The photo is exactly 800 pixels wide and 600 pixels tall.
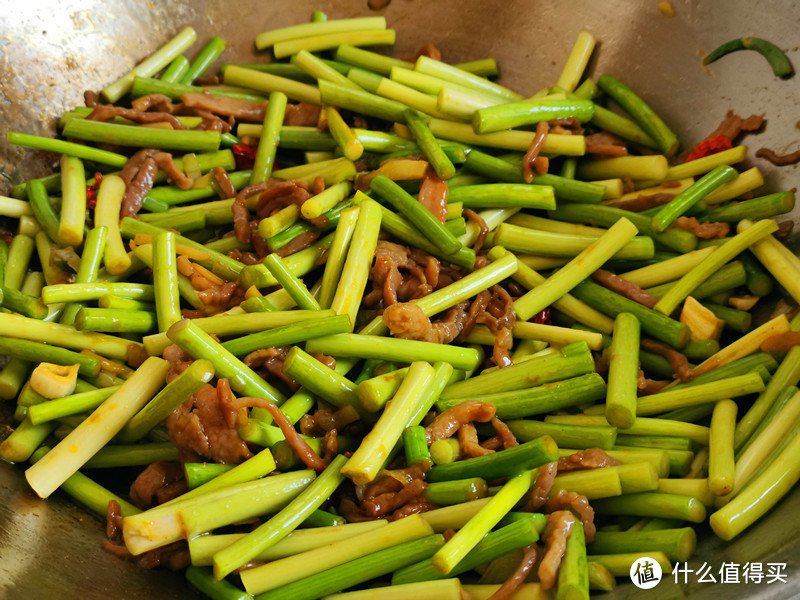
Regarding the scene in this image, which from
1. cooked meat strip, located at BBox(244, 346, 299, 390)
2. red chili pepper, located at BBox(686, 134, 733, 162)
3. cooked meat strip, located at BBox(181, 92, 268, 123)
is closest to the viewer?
cooked meat strip, located at BBox(244, 346, 299, 390)

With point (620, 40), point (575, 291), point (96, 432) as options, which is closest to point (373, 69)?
point (620, 40)

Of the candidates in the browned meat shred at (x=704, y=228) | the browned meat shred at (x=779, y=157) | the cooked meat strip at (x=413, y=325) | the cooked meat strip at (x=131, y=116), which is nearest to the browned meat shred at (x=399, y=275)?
the cooked meat strip at (x=413, y=325)

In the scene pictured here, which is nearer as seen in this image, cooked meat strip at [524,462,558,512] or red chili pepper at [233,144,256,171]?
cooked meat strip at [524,462,558,512]

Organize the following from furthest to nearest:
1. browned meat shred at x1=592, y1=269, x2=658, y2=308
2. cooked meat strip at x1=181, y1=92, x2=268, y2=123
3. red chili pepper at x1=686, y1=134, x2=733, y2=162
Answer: cooked meat strip at x1=181, y1=92, x2=268, y2=123 → red chili pepper at x1=686, y1=134, x2=733, y2=162 → browned meat shred at x1=592, y1=269, x2=658, y2=308

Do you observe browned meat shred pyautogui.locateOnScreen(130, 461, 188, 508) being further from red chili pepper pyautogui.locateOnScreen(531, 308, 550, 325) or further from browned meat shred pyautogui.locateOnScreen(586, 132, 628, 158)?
browned meat shred pyautogui.locateOnScreen(586, 132, 628, 158)

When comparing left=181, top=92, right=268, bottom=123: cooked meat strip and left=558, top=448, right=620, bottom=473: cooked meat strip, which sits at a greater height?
left=181, top=92, right=268, bottom=123: cooked meat strip

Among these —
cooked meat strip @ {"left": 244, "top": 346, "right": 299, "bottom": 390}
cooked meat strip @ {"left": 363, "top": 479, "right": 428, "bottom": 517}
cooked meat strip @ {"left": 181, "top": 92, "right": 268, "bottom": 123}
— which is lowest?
cooked meat strip @ {"left": 363, "top": 479, "right": 428, "bottom": 517}

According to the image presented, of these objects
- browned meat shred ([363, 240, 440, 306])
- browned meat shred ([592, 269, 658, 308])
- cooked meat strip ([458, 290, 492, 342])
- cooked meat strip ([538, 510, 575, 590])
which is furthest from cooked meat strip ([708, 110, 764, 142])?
cooked meat strip ([538, 510, 575, 590])
